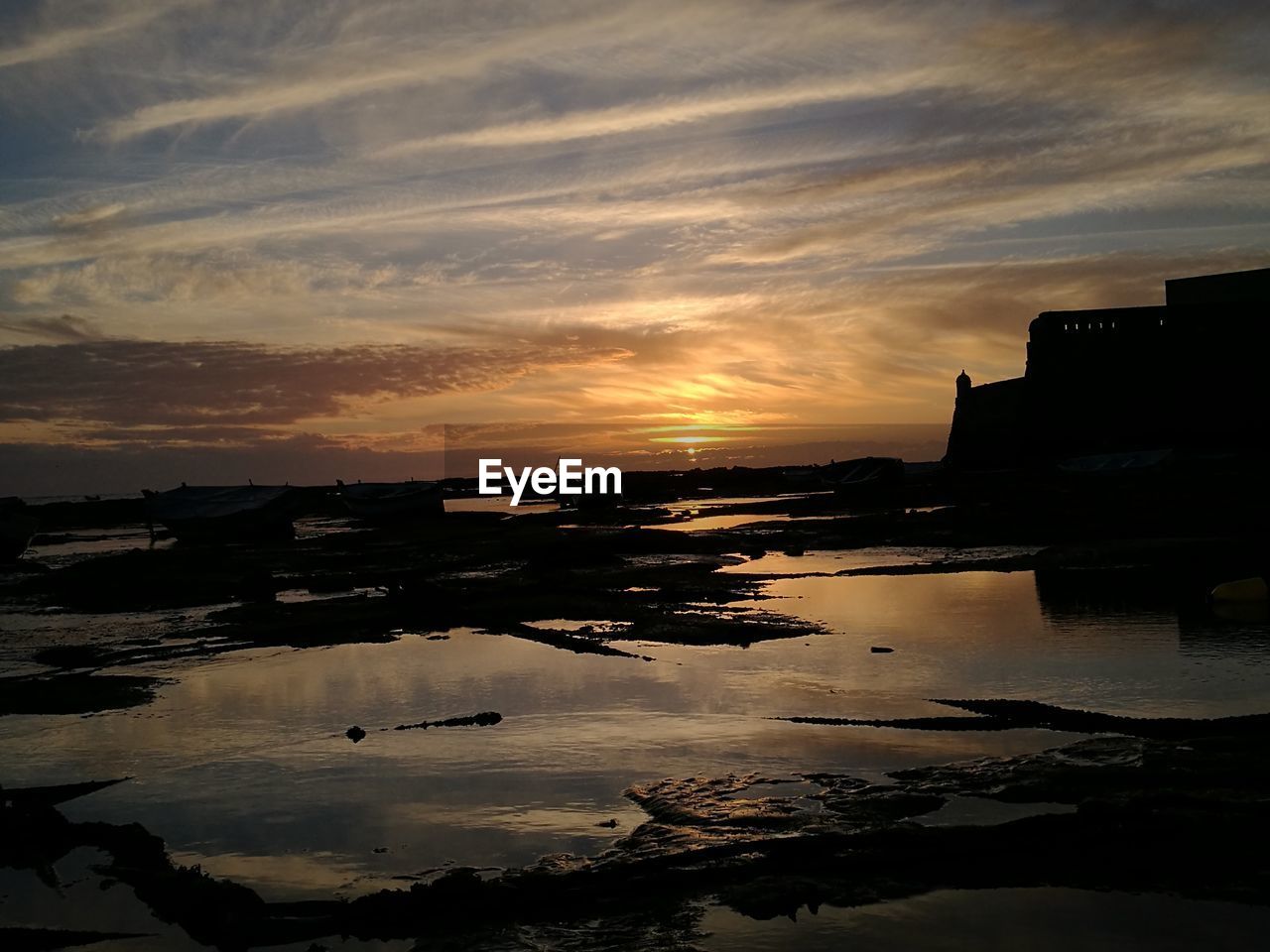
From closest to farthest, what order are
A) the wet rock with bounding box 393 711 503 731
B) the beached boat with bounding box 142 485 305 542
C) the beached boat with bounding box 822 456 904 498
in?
1. the wet rock with bounding box 393 711 503 731
2. the beached boat with bounding box 142 485 305 542
3. the beached boat with bounding box 822 456 904 498

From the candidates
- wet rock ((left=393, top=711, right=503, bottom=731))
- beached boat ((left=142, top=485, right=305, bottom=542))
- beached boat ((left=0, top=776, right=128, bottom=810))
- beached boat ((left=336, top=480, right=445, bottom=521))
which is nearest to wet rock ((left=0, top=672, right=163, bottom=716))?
beached boat ((left=0, top=776, right=128, bottom=810))

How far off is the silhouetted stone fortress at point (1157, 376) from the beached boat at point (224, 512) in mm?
45109

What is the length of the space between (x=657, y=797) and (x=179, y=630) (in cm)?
1497

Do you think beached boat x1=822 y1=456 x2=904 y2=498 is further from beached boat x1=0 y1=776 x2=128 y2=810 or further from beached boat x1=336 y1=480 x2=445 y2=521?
beached boat x1=0 y1=776 x2=128 y2=810

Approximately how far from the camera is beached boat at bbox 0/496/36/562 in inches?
1654

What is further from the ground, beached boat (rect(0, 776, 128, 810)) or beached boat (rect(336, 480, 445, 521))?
beached boat (rect(336, 480, 445, 521))

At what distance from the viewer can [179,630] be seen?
66.9ft

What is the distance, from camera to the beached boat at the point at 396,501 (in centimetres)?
5919

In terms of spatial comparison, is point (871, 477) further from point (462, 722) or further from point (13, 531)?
point (462, 722)

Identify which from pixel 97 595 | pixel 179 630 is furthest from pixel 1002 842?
pixel 97 595

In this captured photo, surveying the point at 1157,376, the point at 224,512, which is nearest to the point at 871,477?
the point at 1157,376

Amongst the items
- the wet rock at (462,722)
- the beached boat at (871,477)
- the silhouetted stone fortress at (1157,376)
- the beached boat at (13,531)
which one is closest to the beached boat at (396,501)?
the beached boat at (13,531)

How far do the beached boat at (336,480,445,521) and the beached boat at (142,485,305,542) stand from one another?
9.69 m

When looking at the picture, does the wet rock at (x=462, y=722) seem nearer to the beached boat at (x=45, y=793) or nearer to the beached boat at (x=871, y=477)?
the beached boat at (x=45, y=793)
